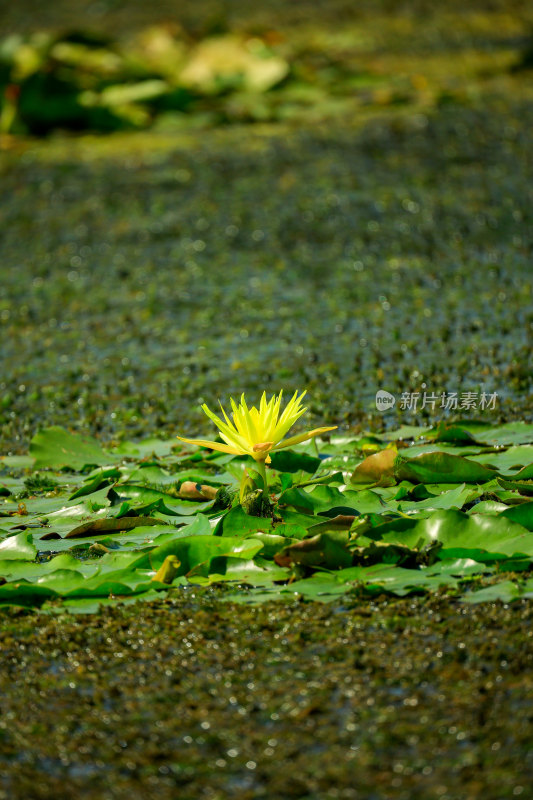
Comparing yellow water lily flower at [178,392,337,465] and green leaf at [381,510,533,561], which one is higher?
yellow water lily flower at [178,392,337,465]

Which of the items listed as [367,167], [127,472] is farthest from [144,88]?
[127,472]

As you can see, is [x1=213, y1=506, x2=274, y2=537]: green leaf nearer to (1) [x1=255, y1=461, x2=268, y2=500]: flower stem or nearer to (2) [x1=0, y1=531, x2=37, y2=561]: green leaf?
(1) [x1=255, y1=461, x2=268, y2=500]: flower stem

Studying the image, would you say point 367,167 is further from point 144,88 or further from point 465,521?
point 465,521

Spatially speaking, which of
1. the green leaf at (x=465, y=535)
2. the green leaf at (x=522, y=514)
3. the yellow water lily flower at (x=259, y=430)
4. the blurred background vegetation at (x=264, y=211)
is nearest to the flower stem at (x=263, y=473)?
the yellow water lily flower at (x=259, y=430)

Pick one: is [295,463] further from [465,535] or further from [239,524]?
[465,535]

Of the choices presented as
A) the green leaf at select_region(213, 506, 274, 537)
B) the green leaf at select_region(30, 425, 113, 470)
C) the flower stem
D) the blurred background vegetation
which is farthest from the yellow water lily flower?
the blurred background vegetation

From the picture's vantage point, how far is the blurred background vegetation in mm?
4410

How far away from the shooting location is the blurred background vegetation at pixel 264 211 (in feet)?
14.5

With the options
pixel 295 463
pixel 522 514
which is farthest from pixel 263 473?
pixel 522 514

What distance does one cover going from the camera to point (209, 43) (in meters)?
8.95

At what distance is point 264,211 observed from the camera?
6387mm

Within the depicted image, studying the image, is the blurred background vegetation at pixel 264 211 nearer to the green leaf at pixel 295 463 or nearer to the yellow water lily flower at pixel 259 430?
the green leaf at pixel 295 463

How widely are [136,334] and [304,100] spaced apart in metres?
3.87

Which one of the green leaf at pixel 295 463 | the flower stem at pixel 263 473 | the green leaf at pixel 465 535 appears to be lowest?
the green leaf at pixel 465 535
